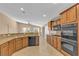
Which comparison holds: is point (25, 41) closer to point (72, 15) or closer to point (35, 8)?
point (35, 8)

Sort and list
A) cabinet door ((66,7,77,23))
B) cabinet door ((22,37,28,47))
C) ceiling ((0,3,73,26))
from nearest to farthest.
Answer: ceiling ((0,3,73,26)), cabinet door ((66,7,77,23)), cabinet door ((22,37,28,47))

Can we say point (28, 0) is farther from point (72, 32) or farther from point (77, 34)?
point (72, 32)

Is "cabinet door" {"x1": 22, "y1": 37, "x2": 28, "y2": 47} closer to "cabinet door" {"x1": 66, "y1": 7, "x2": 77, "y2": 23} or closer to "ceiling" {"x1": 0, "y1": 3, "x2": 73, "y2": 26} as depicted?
"ceiling" {"x1": 0, "y1": 3, "x2": 73, "y2": 26}

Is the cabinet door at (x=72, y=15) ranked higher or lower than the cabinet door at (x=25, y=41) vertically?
higher

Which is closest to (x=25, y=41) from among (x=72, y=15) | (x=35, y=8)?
(x=35, y=8)

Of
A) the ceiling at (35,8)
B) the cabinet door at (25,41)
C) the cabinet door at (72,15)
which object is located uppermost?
the ceiling at (35,8)

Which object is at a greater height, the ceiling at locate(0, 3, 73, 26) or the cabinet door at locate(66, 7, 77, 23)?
the ceiling at locate(0, 3, 73, 26)

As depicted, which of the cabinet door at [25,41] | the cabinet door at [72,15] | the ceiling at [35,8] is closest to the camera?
the ceiling at [35,8]

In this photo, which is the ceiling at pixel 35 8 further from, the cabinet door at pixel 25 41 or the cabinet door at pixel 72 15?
the cabinet door at pixel 25 41

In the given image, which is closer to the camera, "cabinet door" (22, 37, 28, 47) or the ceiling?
the ceiling

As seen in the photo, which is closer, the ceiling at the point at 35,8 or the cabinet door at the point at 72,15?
the ceiling at the point at 35,8

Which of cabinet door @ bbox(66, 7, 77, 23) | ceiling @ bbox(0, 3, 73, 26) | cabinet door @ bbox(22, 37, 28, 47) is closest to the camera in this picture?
ceiling @ bbox(0, 3, 73, 26)

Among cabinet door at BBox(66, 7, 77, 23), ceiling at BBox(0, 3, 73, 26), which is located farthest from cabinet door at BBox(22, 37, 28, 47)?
cabinet door at BBox(66, 7, 77, 23)

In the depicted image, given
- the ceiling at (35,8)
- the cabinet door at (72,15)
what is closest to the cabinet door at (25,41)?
the ceiling at (35,8)
